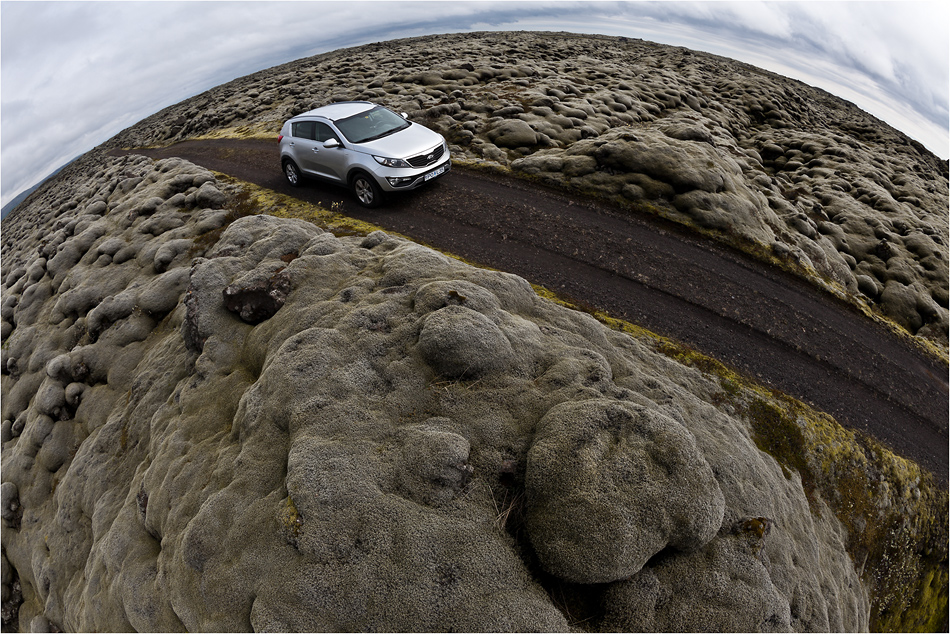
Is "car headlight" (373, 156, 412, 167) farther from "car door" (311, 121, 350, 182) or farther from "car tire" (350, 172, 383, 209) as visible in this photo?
"car door" (311, 121, 350, 182)

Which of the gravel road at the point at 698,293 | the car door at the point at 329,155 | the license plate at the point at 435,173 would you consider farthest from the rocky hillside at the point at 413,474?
the license plate at the point at 435,173

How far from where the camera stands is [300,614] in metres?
5.09

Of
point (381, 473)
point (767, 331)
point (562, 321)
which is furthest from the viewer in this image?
point (767, 331)

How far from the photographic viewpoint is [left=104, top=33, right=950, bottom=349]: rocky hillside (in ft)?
55.4

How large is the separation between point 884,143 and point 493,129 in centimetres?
4268

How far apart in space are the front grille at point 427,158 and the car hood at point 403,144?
180mm

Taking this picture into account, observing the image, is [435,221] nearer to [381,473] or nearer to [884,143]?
[381,473]

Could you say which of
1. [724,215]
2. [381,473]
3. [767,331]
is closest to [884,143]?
[724,215]

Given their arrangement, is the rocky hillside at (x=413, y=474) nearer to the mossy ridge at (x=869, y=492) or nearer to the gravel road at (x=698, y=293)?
the mossy ridge at (x=869, y=492)

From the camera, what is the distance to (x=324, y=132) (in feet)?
55.3

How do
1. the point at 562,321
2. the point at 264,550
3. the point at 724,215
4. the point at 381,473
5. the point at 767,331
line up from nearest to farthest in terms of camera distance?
the point at 264,550 < the point at 381,473 < the point at 562,321 < the point at 767,331 < the point at 724,215

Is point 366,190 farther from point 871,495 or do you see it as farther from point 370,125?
point 871,495

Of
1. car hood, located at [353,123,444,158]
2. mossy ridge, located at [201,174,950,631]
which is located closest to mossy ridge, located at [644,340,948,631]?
mossy ridge, located at [201,174,950,631]

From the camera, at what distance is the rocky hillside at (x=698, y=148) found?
1688 centimetres
